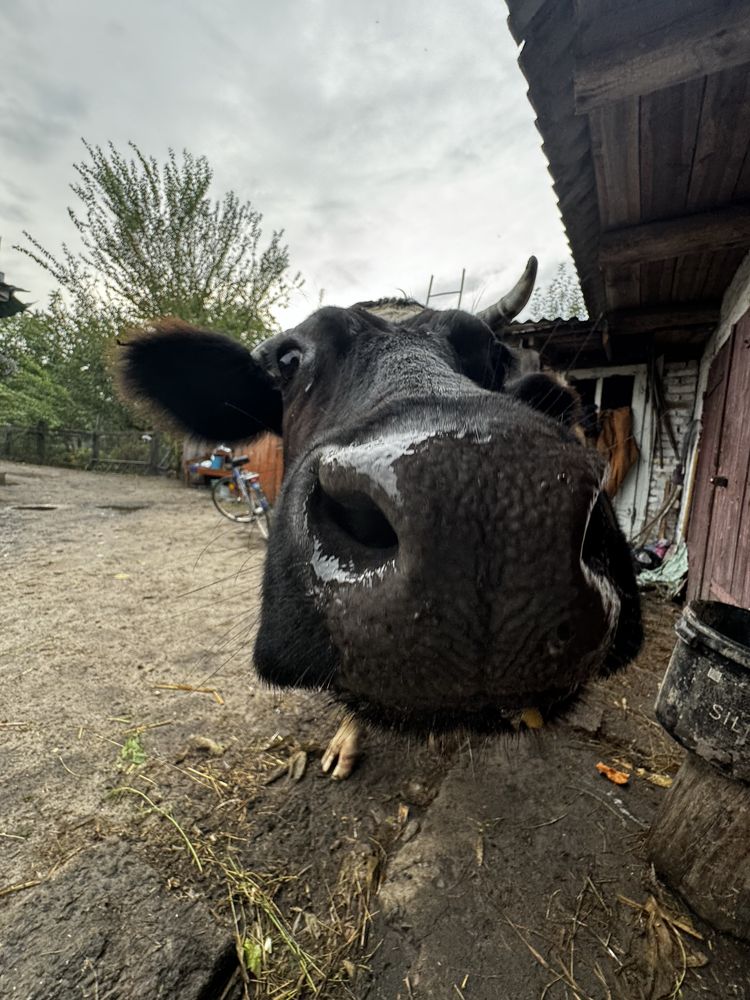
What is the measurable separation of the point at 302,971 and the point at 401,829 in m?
0.67

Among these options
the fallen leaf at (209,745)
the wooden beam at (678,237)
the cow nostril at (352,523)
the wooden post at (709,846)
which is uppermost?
the wooden beam at (678,237)

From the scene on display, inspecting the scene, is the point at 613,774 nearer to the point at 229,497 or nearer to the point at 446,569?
the point at 446,569

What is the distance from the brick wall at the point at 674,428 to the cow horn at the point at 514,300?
4.36 meters

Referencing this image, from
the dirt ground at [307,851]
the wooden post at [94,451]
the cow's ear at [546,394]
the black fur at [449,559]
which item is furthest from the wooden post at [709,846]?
the wooden post at [94,451]

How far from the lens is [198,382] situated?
10.2 feet

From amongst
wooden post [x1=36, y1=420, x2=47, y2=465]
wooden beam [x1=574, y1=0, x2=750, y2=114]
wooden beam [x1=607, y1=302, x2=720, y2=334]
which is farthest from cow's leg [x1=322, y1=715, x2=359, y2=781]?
wooden post [x1=36, y1=420, x2=47, y2=465]

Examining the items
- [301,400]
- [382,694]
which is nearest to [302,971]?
[382,694]

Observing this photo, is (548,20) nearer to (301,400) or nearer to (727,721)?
(301,400)

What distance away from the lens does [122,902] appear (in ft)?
4.88

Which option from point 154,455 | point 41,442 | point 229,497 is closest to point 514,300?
point 229,497

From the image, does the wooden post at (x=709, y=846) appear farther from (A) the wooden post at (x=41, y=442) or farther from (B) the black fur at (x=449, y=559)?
(A) the wooden post at (x=41, y=442)

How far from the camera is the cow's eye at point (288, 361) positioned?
2.37m

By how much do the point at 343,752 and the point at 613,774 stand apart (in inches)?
55.0

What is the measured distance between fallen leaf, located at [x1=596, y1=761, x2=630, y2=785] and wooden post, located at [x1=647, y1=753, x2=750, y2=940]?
56cm
